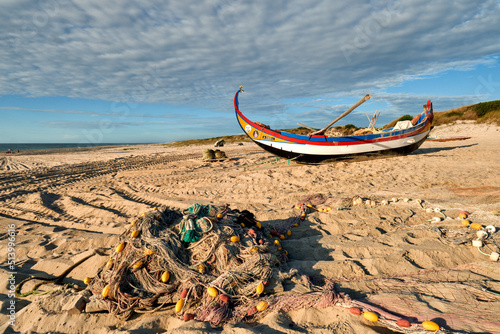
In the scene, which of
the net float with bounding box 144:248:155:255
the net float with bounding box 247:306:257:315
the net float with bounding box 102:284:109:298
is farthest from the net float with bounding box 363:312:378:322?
the net float with bounding box 102:284:109:298

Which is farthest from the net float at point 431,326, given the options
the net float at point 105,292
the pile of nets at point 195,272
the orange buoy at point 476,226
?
the net float at point 105,292

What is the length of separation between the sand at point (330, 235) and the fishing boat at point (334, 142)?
0.83 metres

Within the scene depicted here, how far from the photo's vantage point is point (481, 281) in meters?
2.82

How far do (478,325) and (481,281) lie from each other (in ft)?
3.08

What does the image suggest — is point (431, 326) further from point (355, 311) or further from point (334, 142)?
point (334, 142)

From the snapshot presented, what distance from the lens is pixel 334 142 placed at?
1061cm

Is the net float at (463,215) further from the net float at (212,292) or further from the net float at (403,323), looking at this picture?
the net float at (212,292)

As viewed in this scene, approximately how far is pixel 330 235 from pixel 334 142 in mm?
7052

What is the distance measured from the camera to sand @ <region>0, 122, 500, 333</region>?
246cm

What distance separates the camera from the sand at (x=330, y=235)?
8.07 ft

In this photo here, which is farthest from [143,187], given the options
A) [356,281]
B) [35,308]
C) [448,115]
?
[448,115]

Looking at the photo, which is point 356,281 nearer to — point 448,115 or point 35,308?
point 35,308

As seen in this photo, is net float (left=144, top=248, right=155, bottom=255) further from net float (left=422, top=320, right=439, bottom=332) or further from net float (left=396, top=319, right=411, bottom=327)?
net float (left=422, top=320, right=439, bottom=332)

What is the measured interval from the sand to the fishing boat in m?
0.83
